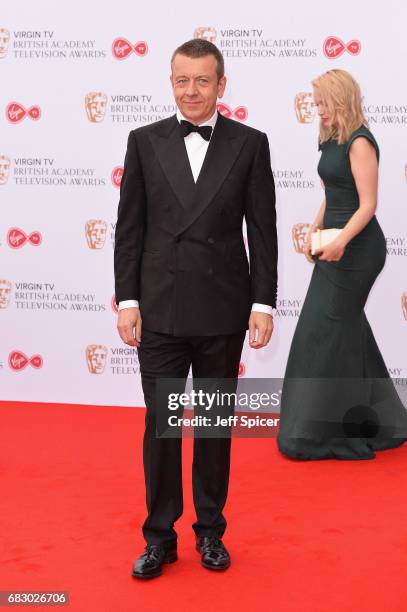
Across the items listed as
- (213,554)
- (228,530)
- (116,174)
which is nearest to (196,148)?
(213,554)

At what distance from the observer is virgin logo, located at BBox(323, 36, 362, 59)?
4895 mm

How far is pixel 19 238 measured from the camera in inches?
210

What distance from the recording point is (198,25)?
5.02 meters

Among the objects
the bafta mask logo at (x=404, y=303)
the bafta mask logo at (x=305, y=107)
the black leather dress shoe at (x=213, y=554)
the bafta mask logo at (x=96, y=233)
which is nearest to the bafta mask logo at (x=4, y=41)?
the bafta mask logo at (x=96, y=233)

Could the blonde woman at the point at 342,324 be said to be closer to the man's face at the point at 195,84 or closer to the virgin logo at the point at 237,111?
the virgin logo at the point at 237,111

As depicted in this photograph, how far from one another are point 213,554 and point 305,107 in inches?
107

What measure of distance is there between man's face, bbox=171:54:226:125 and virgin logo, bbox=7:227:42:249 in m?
2.62

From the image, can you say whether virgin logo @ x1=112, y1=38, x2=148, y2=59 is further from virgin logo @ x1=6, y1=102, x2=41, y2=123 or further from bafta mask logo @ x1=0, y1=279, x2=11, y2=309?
bafta mask logo @ x1=0, y1=279, x2=11, y2=309

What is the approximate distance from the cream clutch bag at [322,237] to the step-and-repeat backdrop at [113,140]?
0.81 m

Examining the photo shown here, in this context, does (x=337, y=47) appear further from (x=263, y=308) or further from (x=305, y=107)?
(x=263, y=308)

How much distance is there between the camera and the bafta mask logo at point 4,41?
5.20 m

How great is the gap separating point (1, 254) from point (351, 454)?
2.30 meters

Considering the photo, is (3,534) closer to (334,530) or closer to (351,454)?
(334,530)

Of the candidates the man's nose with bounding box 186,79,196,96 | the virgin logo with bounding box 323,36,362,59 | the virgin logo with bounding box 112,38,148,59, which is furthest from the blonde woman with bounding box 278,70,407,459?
the man's nose with bounding box 186,79,196,96
